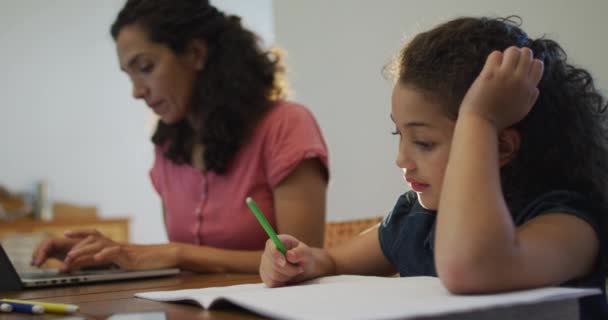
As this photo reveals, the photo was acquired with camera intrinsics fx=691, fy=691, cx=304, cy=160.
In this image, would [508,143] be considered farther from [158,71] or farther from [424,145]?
[158,71]

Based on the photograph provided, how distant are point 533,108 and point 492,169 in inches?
7.4

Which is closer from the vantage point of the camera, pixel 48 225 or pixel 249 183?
pixel 249 183

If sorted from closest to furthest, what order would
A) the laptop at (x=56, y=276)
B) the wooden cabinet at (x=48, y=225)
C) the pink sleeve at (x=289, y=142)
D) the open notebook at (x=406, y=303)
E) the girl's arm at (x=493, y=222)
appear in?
the open notebook at (x=406, y=303) < the girl's arm at (x=493, y=222) < the laptop at (x=56, y=276) < the pink sleeve at (x=289, y=142) < the wooden cabinet at (x=48, y=225)

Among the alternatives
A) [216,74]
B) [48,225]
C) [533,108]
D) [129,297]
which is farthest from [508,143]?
[48,225]

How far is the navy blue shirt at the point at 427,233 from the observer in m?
0.73

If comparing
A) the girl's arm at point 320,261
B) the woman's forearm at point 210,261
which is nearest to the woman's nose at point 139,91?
the woman's forearm at point 210,261

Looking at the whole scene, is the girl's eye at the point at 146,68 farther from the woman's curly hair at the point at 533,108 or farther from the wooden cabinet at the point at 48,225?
the wooden cabinet at the point at 48,225

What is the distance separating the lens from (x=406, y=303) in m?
0.54

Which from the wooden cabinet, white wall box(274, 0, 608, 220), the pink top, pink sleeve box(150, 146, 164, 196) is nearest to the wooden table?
the pink top

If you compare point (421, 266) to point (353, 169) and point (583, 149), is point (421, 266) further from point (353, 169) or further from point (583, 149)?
point (353, 169)

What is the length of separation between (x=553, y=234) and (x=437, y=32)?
298 mm

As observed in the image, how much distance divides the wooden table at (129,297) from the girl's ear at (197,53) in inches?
22.6

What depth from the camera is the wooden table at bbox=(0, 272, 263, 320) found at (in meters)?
0.66

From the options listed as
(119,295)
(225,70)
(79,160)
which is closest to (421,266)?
(119,295)
